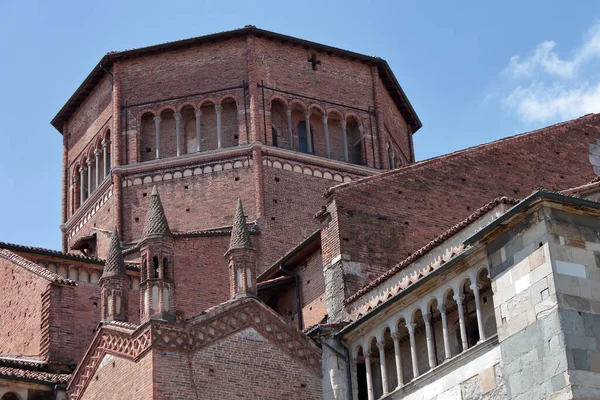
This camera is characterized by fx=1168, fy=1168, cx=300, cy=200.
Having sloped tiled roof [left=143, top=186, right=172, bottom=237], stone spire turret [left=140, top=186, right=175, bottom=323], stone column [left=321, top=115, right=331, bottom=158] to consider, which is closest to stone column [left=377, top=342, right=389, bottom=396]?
stone spire turret [left=140, top=186, right=175, bottom=323]

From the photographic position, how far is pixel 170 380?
17.8 m

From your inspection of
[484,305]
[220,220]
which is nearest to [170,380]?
[484,305]

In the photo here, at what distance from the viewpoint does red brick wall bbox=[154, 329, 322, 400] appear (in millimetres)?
17891

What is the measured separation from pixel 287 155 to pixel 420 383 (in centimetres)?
1354

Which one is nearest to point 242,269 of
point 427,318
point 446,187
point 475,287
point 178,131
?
point 427,318

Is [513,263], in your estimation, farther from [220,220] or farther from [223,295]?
[220,220]

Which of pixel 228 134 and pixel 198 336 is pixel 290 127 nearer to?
pixel 228 134

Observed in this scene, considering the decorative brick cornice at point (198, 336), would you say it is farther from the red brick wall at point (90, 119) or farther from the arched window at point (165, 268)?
the red brick wall at point (90, 119)

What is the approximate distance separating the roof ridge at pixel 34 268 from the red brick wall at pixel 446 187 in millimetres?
5781

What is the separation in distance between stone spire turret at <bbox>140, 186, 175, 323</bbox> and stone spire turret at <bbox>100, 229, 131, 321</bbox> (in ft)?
4.08

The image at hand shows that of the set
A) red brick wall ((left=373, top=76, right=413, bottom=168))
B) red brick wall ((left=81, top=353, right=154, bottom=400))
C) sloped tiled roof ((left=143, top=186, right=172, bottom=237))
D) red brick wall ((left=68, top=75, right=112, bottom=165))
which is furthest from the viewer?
red brick wall ((left=373, top=76, right=413, bottom=168))

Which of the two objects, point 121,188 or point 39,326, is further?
point 121,188

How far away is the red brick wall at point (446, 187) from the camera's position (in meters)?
21.2

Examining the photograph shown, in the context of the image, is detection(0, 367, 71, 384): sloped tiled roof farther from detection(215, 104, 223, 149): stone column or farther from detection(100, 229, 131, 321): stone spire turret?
detection(215, 104, 223, 149): stone column
